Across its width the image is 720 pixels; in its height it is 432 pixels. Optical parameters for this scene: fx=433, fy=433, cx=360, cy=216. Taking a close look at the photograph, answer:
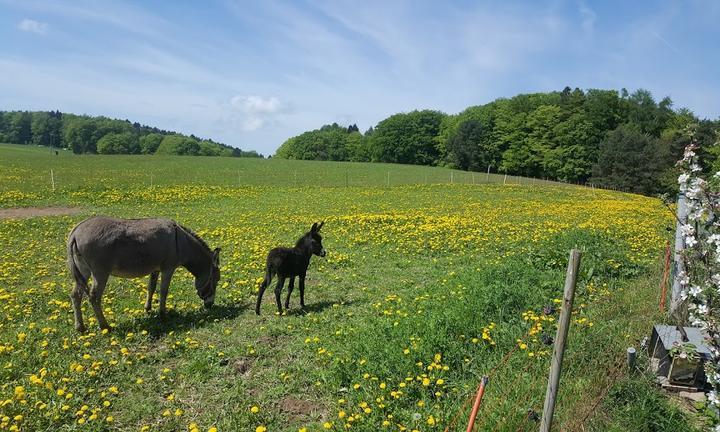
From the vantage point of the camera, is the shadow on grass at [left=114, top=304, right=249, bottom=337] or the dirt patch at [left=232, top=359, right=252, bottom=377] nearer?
the dirt patch at [left=232, top=359, right=252, bottom=377]

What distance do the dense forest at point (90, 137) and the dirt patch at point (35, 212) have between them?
113 meters

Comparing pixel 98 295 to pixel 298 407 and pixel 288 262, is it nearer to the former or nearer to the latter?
pixel 288 262

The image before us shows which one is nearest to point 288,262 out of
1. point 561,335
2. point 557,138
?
point 561,335

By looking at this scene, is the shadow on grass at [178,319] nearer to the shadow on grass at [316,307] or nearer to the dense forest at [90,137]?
the shadow on grass at [316,307]

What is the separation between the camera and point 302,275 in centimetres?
857

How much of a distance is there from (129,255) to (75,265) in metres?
0.86

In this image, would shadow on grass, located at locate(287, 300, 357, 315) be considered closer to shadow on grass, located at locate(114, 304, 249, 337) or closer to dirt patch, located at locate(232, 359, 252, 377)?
shadow on grass, located at locate(114, 304, 249, 337)

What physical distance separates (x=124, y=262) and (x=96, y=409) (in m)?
3.09

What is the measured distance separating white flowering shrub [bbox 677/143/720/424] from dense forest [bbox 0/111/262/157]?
139173 mm

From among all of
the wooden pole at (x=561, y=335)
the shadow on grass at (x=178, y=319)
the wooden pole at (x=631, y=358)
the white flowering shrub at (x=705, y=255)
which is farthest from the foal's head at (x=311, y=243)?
the white flowering shrub at (x=705, y=255)

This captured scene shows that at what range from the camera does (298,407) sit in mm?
5383

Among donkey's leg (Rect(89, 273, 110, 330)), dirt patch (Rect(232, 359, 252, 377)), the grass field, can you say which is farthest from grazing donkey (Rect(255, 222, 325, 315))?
donkey's leg (Rect(89, 273, 110, 330))

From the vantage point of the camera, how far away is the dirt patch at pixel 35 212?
66.2 feet

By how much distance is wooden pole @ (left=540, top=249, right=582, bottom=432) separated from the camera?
3648mm
